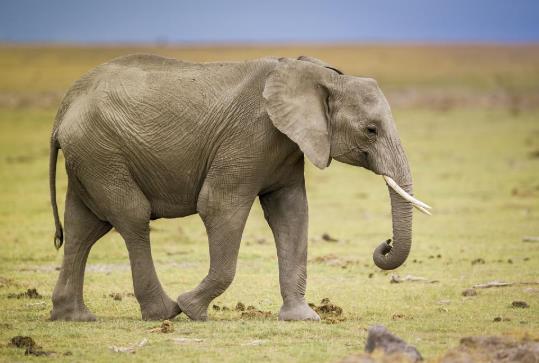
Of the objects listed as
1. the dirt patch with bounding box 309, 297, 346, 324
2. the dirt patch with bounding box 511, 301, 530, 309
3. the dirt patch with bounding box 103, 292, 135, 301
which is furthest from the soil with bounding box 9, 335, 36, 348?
the dirt patch with bounding box 511, 301, 530, 309

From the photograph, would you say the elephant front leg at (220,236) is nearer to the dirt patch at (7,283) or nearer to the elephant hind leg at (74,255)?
the elephant hind leg at (74,255)

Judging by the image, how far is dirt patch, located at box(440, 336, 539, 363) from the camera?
27.3 feet

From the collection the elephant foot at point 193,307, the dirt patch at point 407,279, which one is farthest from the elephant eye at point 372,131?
the dirt patch at point 407,279

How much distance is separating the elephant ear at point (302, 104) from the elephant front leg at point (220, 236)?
814 millimetres

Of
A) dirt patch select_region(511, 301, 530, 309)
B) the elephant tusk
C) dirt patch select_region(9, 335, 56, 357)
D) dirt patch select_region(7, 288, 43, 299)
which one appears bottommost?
dirt patch select_region(9, 335, 56, 357)

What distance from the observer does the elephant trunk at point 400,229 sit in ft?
34.7

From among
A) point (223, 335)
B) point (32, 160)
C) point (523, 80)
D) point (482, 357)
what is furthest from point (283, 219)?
point (523, 80)

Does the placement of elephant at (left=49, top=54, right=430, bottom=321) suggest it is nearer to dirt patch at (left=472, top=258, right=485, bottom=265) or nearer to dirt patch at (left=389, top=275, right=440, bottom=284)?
dirt patch at (left=389, top=275, right=440, bottom=284)

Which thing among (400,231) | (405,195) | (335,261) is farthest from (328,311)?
(335,261)

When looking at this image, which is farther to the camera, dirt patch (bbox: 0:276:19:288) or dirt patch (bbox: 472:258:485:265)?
dirt patch (bbox: 472:258:485:265)

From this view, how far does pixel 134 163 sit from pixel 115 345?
2172mm

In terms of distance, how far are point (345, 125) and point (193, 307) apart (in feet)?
7.59

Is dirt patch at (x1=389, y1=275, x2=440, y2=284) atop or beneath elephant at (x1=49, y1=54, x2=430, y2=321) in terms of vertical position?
beneath

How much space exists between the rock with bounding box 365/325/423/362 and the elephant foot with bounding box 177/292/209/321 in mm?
2933
